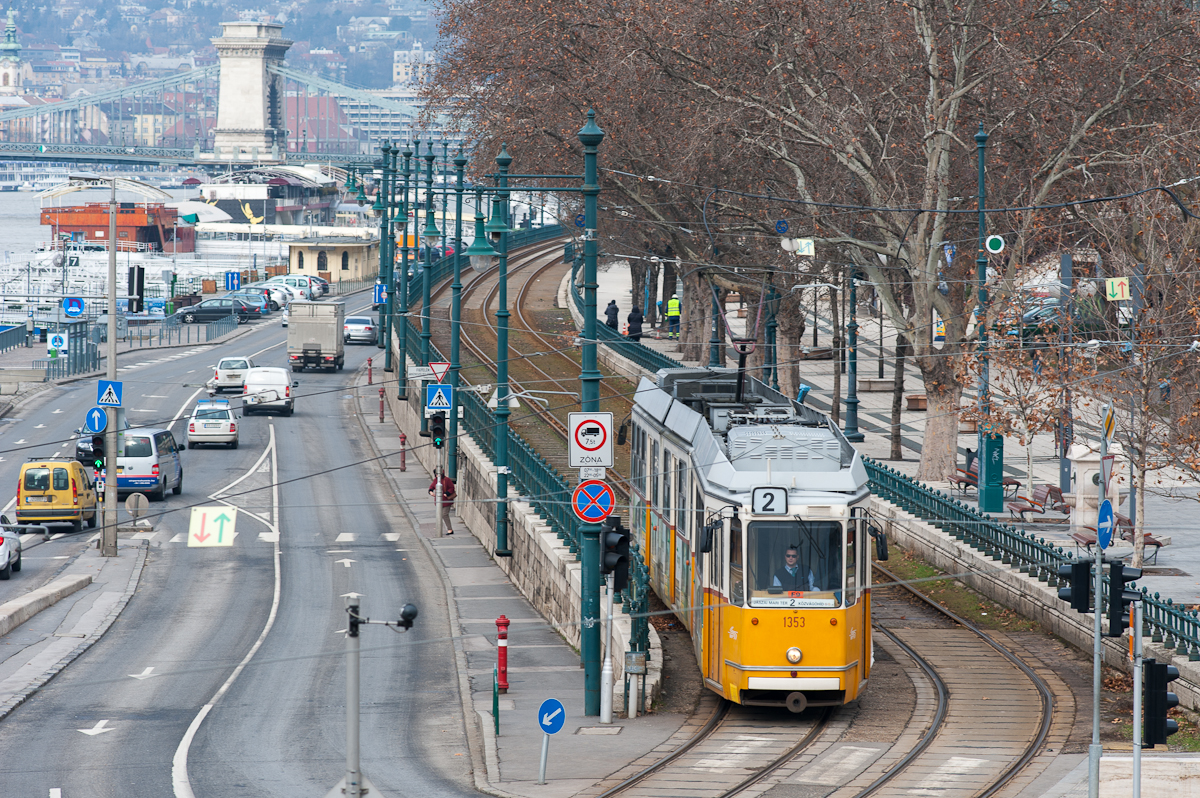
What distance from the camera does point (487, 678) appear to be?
77.5 ft

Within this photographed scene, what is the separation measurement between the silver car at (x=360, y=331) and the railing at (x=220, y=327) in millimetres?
9806

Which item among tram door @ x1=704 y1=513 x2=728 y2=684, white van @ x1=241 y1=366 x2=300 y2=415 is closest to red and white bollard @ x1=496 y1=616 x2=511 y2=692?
tram door @ x1=704 y1=513 x2=728 y2=684

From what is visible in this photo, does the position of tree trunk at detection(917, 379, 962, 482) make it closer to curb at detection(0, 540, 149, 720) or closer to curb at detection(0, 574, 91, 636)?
curb at detection(0, 540, 149, 720)

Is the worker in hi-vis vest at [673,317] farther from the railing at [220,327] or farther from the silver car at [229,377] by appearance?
the railing at [220,327]

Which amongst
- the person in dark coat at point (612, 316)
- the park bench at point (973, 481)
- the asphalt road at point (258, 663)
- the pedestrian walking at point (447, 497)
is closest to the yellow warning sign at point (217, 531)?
the asphalt road at point (258, 663)

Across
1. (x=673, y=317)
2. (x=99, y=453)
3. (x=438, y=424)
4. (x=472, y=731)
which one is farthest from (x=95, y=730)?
(x=673, y=317)

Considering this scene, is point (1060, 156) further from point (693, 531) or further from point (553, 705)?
point (553, 705)

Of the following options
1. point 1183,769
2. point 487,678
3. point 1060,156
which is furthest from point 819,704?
point 1060,156

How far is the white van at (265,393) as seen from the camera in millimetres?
56844

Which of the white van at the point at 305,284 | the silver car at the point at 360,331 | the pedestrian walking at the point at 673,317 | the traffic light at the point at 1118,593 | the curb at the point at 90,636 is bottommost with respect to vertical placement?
the curb at the point at 90,636

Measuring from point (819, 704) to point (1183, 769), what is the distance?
14.3ft

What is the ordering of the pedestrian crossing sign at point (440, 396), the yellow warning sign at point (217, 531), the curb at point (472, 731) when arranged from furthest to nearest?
the pedestrian crossing sign at point (440, 396) < the yellow warning sign at point (217, 531) < the curb at point (472, 731)

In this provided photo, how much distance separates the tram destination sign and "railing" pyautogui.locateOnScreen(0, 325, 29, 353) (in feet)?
218

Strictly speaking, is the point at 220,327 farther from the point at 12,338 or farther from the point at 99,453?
the point at 99,453
